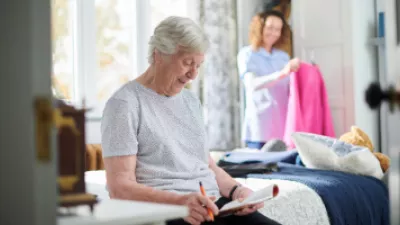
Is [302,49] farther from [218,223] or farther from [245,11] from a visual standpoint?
[218,223]

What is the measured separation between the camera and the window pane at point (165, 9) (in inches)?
184

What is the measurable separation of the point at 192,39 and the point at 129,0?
2648mm

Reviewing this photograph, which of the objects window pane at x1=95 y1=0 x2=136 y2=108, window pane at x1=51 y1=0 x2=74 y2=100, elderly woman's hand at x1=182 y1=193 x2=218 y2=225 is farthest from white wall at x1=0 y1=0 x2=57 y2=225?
window pane at x1=95 y1=0 x2=136 y2=108

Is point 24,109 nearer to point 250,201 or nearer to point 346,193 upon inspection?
point 250,201

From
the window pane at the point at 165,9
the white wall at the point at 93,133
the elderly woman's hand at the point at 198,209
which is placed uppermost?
the window pane at the point at 165,9

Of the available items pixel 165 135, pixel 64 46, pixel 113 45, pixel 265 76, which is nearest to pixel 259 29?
pixel 265 76

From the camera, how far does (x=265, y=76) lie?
4.35 meters

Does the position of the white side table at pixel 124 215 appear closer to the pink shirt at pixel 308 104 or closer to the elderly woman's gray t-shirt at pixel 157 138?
the elderly woman's gray t-shirt at pixel 157 138

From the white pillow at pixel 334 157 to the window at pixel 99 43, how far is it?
155 centimetres

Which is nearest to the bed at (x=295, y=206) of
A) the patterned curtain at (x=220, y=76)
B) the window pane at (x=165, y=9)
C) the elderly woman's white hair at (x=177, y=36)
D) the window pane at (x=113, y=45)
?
the elderly woman's white hair at (x=177, y=36)

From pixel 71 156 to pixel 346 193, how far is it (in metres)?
1.86

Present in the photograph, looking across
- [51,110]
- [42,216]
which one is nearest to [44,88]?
[51,110]

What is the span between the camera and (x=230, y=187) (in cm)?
207

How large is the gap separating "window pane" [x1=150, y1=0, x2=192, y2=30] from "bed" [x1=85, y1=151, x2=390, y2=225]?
2018 mm
